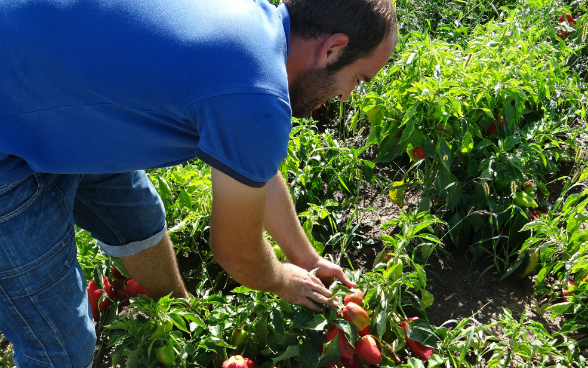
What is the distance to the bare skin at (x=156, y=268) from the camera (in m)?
1.98

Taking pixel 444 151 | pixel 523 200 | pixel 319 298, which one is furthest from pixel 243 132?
pixel 523 200

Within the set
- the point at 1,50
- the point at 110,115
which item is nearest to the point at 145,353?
the point at 110,115

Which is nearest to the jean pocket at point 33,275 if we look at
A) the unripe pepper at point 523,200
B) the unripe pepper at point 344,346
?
the unripe pepper at point 344,346

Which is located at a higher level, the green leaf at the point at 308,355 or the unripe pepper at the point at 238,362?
the green leaf at the point at 308,355

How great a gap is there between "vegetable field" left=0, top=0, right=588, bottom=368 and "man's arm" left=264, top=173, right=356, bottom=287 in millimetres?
112

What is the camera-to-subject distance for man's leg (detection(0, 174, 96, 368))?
143 cm

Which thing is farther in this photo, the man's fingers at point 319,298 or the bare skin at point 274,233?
the man's fingers at point 319,298

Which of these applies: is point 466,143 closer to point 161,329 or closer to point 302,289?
point 302,289

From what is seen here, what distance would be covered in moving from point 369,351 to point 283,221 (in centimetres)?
51

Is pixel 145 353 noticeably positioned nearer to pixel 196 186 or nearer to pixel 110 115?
pixel 196 186

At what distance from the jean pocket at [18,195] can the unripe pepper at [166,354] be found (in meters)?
0.60

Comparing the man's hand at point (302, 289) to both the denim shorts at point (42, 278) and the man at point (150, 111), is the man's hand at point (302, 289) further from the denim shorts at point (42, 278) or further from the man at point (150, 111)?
the denim shorts at point (42, 278)

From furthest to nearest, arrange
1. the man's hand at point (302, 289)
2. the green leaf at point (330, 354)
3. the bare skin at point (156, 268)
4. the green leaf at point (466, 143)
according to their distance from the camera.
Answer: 1. the green leaf at point (466, 143)
2. the bare skin at point (156, 268)
3. the green leaf at point (330, 354)
4. the man's hand at point (302, 289)

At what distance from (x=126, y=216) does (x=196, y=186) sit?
424mm
